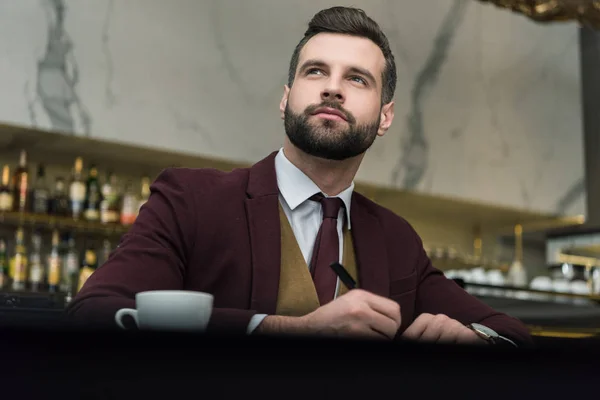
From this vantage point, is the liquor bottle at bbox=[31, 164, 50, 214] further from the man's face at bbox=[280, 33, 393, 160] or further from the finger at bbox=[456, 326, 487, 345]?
the finger at bbox=[456, 326, 487, 345]

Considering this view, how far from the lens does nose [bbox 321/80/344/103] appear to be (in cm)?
145

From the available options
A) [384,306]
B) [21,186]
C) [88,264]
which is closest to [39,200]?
[21,186]

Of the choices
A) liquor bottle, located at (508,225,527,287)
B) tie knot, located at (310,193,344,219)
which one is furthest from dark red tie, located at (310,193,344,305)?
liquor bottle, located at (508,225,527,287)

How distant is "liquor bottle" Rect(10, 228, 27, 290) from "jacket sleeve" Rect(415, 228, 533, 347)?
6.62 ft

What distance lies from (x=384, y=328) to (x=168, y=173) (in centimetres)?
59

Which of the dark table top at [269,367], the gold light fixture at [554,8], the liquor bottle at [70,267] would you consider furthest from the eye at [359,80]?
the liquor bottle at [70,267]

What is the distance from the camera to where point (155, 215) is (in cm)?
132

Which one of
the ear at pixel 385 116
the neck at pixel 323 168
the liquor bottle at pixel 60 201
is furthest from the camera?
the liquor bottle at pixel 60 201

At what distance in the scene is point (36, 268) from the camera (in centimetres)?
316

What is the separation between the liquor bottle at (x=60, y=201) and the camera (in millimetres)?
3217

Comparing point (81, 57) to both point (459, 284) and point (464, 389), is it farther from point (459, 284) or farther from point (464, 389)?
point (464, 389)

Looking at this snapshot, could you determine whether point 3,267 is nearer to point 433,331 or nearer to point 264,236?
point 264,236

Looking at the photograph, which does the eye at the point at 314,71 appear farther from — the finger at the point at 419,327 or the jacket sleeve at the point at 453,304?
the finger at the point at 419,327

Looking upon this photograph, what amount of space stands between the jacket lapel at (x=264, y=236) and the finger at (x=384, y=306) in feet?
1.21
